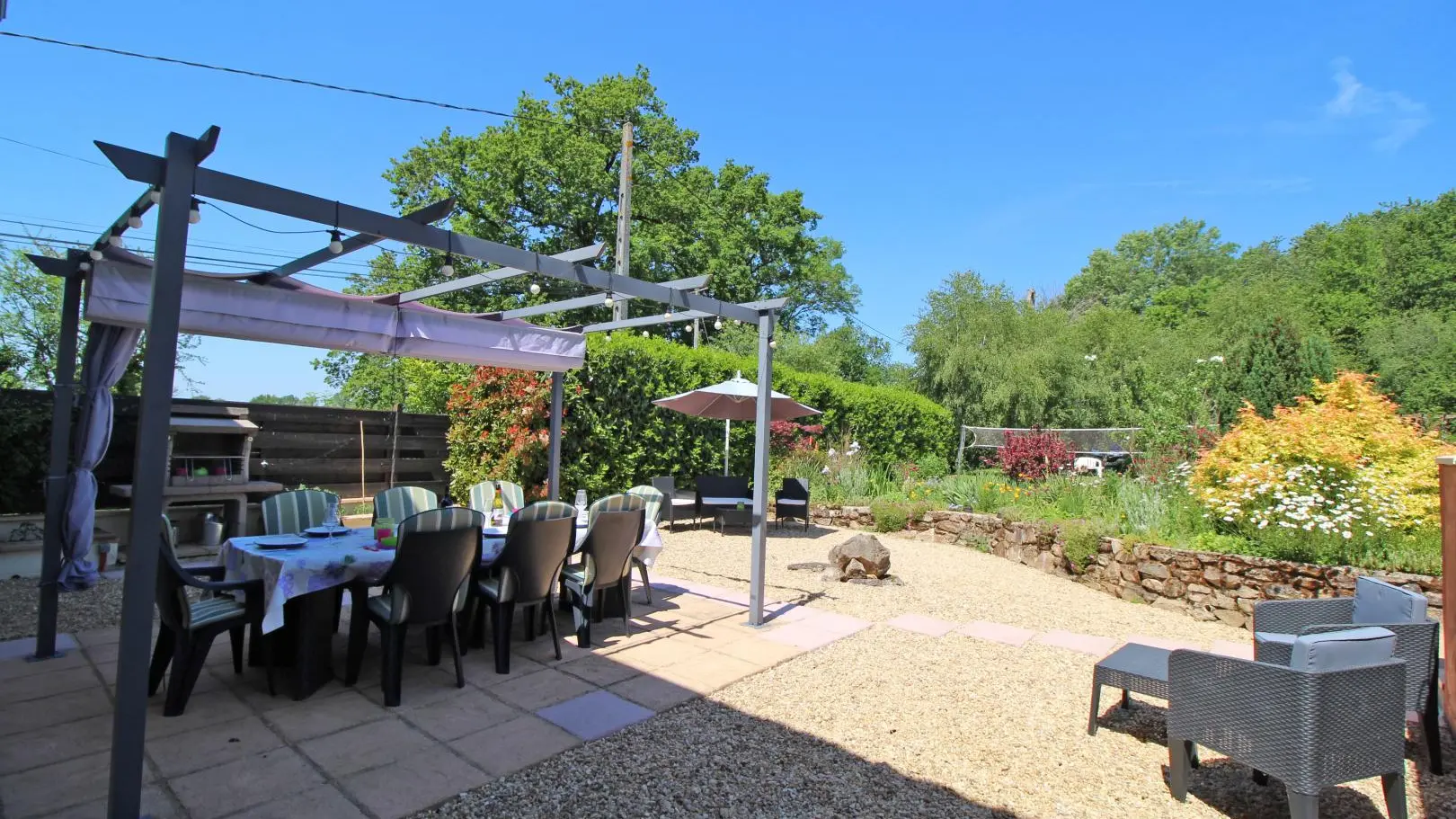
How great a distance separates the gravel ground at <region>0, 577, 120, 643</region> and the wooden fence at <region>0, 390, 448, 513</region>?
113 centimetres

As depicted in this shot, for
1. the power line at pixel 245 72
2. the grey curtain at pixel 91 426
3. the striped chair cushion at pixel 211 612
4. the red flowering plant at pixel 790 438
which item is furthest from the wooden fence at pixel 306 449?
the red flowering plant at pixel 790 438

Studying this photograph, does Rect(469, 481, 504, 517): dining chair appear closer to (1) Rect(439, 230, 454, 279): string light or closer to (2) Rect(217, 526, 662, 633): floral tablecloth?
(2) Rect(217, 526, 662, 633): floral tablecloth

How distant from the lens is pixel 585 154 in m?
19.4

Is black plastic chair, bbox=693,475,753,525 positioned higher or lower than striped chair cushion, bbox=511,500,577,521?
lower

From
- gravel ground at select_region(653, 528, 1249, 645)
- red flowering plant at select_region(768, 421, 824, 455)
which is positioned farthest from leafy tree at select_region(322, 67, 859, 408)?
gravel ground at select_region(653, 528, 1249, 645)

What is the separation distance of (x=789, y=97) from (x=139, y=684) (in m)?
14.4

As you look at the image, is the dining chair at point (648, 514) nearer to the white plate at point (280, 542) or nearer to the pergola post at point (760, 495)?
the pergola post at point (760, 495)

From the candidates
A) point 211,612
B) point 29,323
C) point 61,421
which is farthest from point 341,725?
point 29,323

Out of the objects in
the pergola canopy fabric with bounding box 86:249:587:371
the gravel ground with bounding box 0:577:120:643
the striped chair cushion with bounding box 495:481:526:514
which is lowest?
the gravel ground with bounding box 0:577:120:643

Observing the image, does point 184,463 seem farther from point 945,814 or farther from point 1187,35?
point 1187,35

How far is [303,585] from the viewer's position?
335 cm

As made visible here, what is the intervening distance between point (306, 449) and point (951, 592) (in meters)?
7.71

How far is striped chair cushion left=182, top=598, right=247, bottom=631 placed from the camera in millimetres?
3180

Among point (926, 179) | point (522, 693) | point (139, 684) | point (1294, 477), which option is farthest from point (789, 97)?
point (139, 684)
